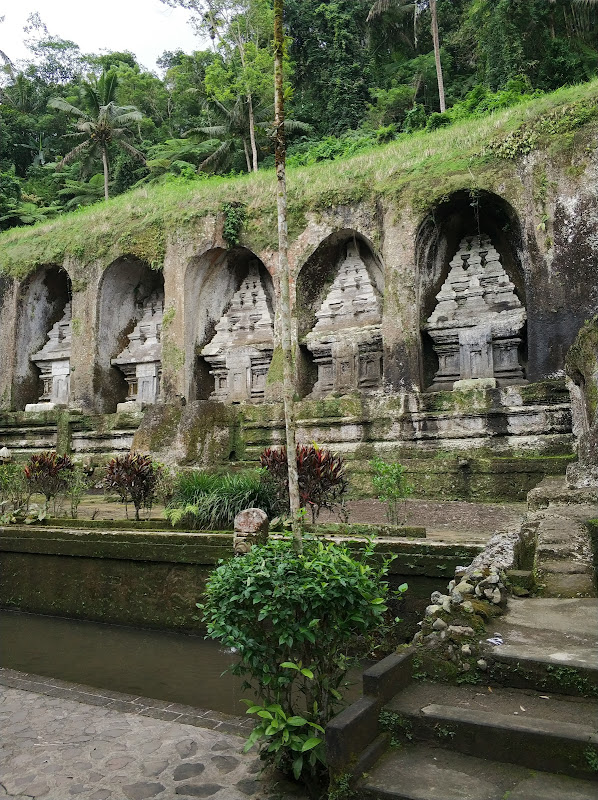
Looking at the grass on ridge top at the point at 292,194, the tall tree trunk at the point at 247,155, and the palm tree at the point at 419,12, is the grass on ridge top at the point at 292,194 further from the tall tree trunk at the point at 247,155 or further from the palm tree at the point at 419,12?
the palm tree at the point at 419,12

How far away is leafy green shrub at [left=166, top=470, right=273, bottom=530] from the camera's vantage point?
757 centimetres

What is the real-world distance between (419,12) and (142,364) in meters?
20.3

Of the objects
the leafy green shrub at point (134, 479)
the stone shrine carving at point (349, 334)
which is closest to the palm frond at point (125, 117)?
the stone shrine carving at point (349, 334)

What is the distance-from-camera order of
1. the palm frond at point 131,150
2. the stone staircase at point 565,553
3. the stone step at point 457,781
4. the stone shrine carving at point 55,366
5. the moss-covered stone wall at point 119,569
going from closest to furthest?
the stone step at point 457,781 < the stone staircase at point 565,553 < the moss-covered stone wall at point 119,569 < the stone shrine carving at point 55,366 < the palm frond at point 131,150

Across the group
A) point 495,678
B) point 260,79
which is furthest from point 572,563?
point 260,79

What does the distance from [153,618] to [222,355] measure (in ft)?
34.6

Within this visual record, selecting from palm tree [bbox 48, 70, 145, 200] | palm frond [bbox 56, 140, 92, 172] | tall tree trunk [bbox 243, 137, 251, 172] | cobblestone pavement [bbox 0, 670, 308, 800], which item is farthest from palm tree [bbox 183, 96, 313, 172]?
cobblestone pavement [bbox 0, 670, 308, 800]

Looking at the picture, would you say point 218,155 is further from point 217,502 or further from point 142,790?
point 142,790

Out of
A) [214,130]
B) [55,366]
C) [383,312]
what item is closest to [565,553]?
[383,312]

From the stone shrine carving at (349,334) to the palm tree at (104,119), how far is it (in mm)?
15855

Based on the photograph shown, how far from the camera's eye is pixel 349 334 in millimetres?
14781

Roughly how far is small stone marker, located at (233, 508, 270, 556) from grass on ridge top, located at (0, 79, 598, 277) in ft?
30.0

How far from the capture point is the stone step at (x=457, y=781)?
2414 millimetres

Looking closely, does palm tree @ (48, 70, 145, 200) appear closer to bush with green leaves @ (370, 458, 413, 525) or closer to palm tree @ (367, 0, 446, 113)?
palm tree @ (367, 0, 446, 113)
